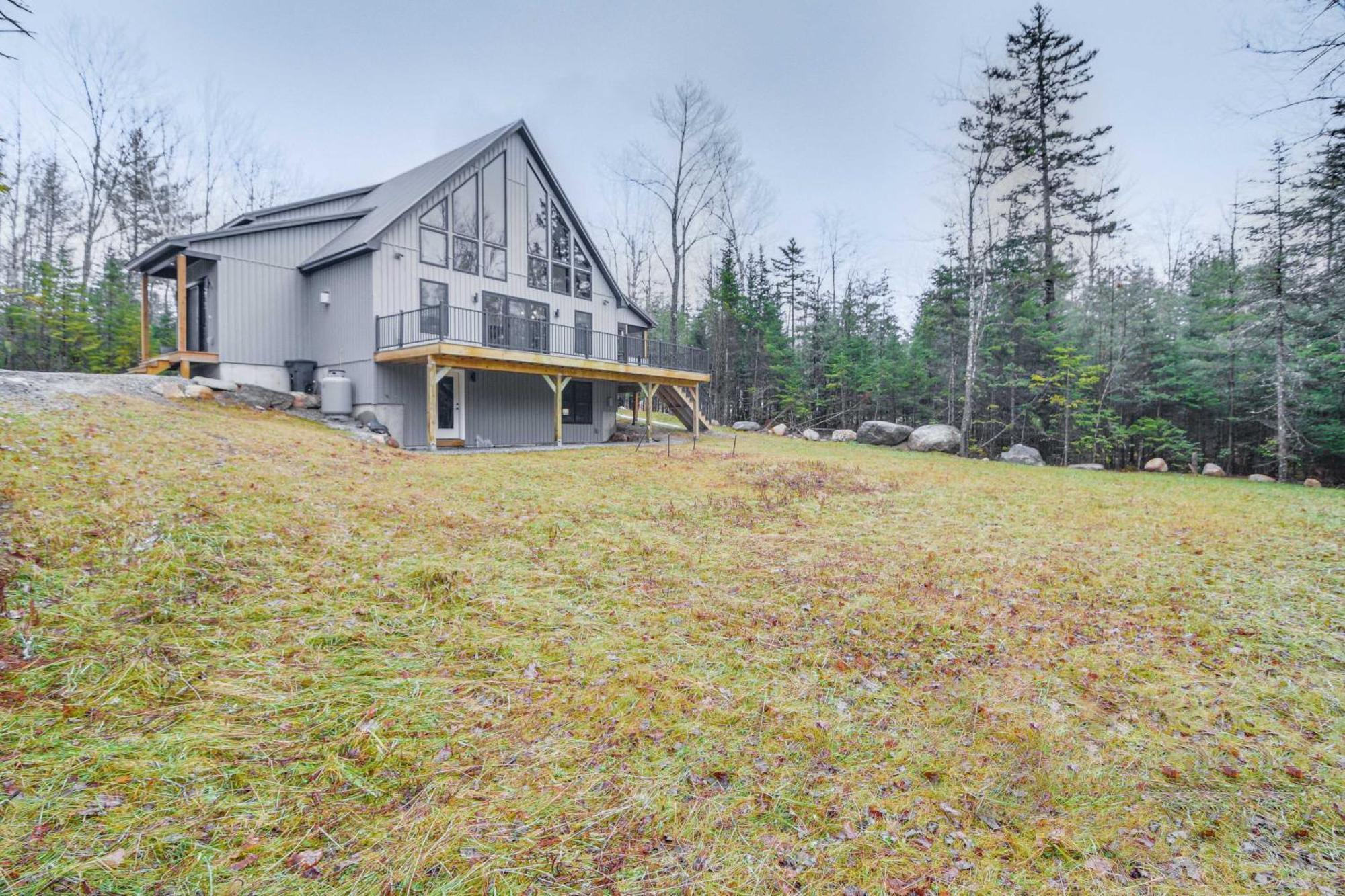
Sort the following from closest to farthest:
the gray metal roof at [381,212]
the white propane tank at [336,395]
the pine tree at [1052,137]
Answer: the gray metal roof at [381,212]
the white propane tank at [336,395]
the pine tree at [1052,137]

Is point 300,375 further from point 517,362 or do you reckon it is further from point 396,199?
point 517,362

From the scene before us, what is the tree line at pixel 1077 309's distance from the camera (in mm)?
14492

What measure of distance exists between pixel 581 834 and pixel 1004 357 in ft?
76.9

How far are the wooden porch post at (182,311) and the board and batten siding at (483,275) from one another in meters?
3.78

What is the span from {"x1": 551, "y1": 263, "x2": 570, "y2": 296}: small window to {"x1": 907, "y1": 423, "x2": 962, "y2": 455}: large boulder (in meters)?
13.2

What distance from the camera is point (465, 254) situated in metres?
13.8

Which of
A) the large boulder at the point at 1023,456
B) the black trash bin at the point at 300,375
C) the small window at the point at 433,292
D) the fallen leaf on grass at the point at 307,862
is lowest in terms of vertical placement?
the fallen leaf on grass at the point at 307,862

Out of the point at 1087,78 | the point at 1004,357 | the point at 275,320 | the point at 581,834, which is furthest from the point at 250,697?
the point at 1087,78

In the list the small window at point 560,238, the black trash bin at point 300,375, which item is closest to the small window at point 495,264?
the small window at point 560,238

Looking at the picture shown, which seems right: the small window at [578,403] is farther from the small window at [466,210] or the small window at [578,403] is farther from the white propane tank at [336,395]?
the white propane tank at [336,395]

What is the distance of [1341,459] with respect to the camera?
1556 cm

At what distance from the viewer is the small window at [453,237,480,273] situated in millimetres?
13570

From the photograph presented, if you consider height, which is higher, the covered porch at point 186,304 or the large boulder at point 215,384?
the covered porch at point 186,304

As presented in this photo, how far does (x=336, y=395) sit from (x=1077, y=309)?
24718 millimetres
